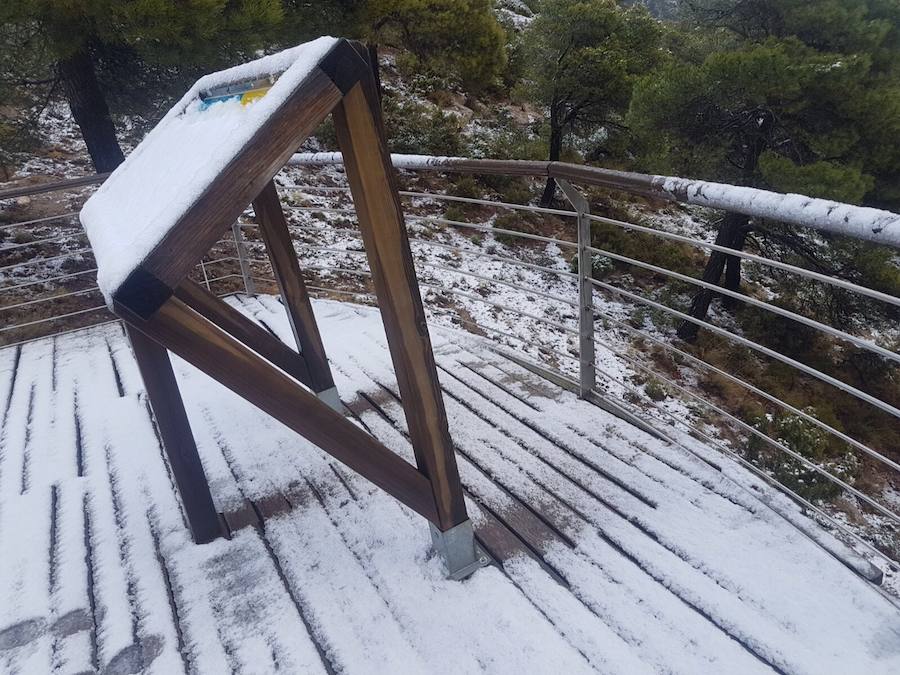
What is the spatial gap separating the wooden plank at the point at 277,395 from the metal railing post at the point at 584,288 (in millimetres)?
1122

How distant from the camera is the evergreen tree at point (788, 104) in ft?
24.4

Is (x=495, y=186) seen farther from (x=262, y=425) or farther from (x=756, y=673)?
(x=756, y=673)

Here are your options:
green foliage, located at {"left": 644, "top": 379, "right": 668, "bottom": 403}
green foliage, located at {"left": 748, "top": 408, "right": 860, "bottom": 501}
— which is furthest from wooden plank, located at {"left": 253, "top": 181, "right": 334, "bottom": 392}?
green foliage, located at {"left": 644, "top": 379, "right": 668, "bottom": 403}

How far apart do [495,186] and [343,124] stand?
1177cm

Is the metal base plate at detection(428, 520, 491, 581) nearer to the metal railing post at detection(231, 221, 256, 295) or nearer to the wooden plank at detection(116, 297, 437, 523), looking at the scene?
the wooden plank at detection(116, 297, 437, 523)

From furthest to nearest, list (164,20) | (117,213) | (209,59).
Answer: (209,59), (164,20), (117,213)

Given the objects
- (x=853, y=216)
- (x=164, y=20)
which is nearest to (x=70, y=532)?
(x=853, y=216)

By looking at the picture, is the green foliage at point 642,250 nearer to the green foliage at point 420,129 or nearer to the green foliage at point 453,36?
the green foliage at point 420,129

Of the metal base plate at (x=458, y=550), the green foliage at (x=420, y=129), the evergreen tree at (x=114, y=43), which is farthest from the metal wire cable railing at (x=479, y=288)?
the green foliage at (x=420, y=129)

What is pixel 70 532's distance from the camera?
6.31 feet

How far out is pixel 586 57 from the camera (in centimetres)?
1123

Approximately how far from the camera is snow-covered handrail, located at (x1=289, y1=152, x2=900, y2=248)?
113 centimetres

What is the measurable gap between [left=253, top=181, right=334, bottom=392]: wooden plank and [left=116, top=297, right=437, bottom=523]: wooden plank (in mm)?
996

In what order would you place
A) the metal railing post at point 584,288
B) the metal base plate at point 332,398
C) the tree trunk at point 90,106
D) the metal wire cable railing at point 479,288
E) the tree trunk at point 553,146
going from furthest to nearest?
the tree trunk at point 553,146 < the tree trunk at point 90,106 < the metal wire cable railing at point 479,288 < the metal base plate at point 332,398 < the metal railing post at point 584,288
